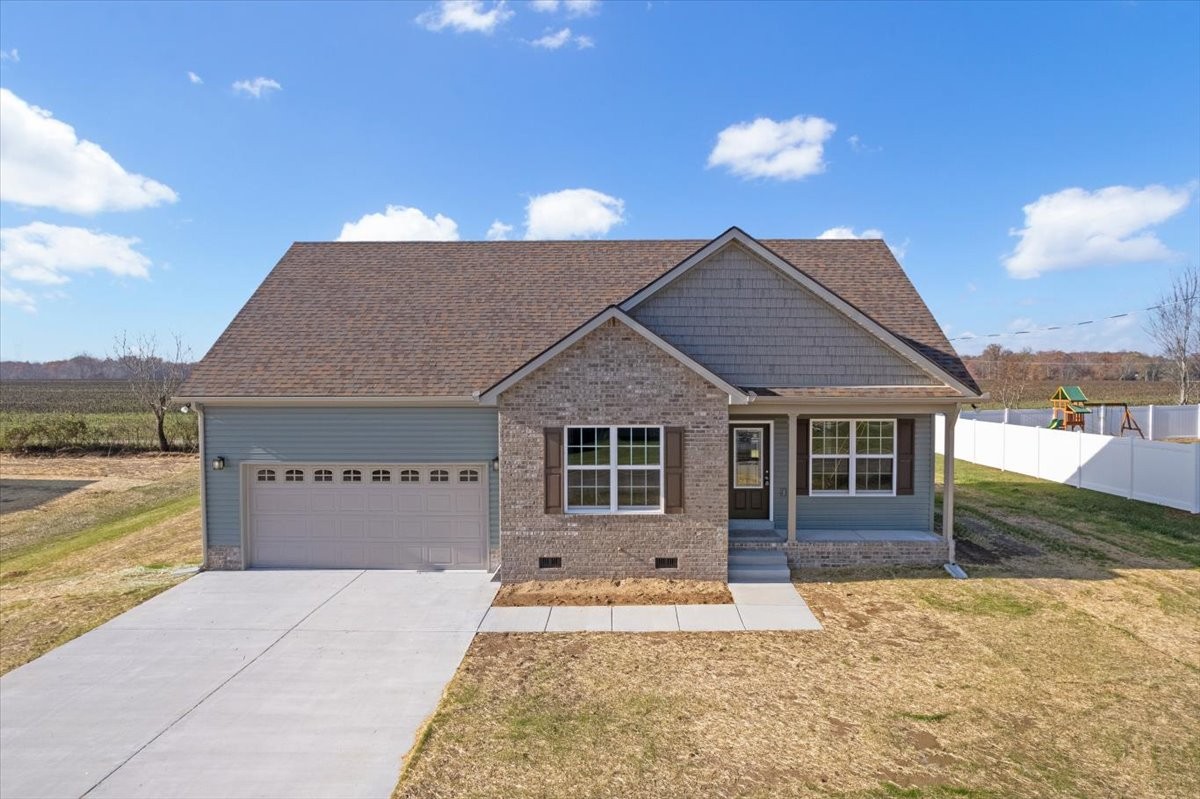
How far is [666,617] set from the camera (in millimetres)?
9367

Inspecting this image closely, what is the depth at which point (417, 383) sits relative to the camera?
11.8m

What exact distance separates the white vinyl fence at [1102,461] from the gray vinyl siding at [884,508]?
340cm

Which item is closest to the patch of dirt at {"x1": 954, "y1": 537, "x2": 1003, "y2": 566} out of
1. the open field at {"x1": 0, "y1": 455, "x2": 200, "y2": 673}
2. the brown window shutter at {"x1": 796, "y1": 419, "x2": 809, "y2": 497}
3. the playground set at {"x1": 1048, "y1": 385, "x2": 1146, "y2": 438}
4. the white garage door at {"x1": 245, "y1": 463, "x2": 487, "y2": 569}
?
the brown window shutter at {"x1": 796, "y1": 419, "x2": 809, "y2": 497}

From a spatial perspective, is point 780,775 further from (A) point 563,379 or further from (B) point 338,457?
(B) point 338,457

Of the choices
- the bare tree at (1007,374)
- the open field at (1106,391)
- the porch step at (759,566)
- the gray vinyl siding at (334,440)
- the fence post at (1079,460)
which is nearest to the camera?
the porch step at (759,566)

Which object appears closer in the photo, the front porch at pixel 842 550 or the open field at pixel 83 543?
the open field at pixel 83 543

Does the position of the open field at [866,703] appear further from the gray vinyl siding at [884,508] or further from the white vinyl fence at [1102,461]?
the white vinyl fence at [1102,461]

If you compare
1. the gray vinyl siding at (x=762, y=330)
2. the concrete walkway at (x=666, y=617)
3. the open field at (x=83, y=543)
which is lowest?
the open field at (x=83, y=543)

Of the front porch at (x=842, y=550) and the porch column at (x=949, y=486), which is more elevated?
the porch column at (x=949, y=486)

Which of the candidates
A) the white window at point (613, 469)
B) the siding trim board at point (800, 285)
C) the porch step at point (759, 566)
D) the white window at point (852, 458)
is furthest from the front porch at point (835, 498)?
the white window at point (613, 469)

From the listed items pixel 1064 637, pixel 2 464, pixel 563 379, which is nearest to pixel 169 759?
pixel 563 379

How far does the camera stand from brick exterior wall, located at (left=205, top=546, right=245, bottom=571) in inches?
463

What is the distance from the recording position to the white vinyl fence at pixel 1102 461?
48.9 ft

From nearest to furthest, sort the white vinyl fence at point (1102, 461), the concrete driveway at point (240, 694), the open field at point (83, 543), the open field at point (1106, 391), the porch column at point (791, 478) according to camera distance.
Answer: the concrete driveway at point (240, 694), the open field at point (83, 543), the porch column at point (791, 478), the white vinyl fence at point (1102, 461), the open field at point (1106, 391)
